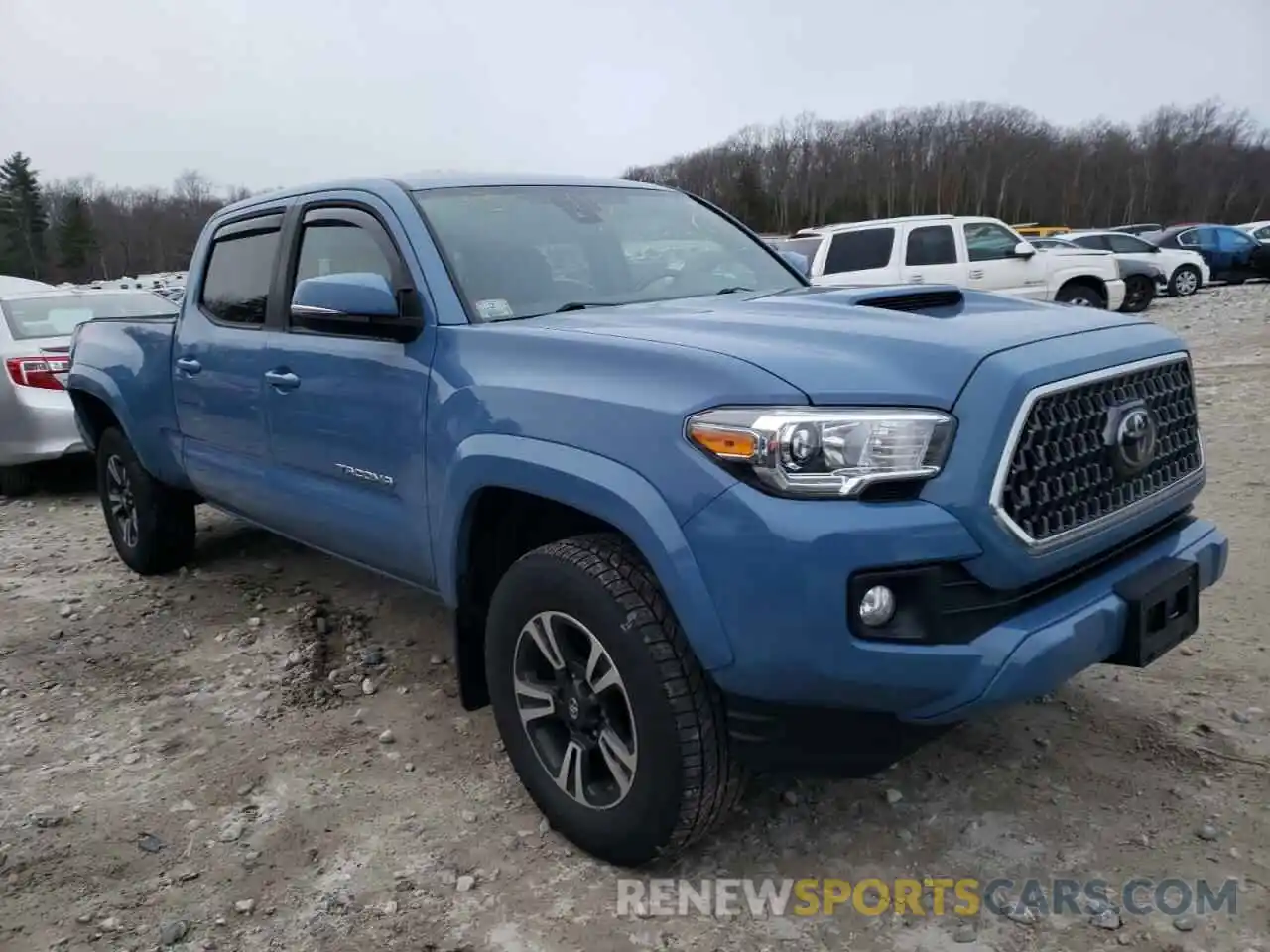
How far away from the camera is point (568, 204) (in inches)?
144

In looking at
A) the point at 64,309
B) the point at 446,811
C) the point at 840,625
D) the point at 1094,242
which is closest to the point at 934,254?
the point at 1094,242

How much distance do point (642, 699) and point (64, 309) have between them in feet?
24.6

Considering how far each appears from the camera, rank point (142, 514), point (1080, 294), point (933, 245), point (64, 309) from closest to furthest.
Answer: point (142, 514)
point (64, 309)
point (933, 245)
point (1080, 294)

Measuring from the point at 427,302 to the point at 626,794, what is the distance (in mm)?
1566

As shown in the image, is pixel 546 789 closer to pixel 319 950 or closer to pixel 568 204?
pixel 319 950

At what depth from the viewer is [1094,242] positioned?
20625 millimetres

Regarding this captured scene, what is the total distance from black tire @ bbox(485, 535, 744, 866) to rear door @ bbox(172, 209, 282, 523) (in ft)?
5.95

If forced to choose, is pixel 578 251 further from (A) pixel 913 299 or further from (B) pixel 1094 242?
(B) pixel 1094 242

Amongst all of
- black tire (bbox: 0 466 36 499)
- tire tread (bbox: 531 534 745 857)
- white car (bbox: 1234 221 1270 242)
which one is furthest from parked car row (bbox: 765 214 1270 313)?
white car (bbox: 1234 221 1270 242)

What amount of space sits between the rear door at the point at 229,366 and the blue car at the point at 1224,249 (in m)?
23.9

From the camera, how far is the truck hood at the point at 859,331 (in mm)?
2213

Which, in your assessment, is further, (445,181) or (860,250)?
(860,250)

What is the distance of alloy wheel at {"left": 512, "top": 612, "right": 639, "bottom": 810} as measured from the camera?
2.54 metres

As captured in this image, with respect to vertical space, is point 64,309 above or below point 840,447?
above
